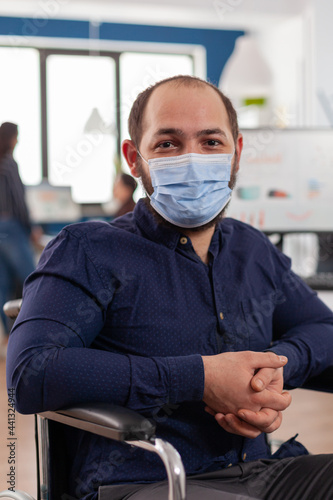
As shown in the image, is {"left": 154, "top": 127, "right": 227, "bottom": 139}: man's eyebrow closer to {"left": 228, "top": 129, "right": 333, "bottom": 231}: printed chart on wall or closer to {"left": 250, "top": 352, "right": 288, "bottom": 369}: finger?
{"left": 250, "top": 352, "right": 288, "bottom": 369}: finger

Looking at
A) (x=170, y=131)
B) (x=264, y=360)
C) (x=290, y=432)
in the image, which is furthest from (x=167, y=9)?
(x=264, y=360)

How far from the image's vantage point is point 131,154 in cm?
131

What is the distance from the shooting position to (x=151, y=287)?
1.09 m

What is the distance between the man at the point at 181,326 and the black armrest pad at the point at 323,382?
2 cm

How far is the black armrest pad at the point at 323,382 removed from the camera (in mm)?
1193

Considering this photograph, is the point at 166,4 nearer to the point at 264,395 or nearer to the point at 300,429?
the point at 300,429

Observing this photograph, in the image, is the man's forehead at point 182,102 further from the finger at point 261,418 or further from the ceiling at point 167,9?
the ceiling at point 167,9

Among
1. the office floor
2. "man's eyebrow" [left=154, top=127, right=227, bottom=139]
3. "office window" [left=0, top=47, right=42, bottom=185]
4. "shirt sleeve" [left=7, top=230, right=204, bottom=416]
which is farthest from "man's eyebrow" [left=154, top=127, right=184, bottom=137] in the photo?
"office window" [left=0, top=47, right=42, bottom=185]

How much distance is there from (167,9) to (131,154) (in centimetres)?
450

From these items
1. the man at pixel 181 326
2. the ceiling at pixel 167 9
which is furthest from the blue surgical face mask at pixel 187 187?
the ceiling at pixel 167 9

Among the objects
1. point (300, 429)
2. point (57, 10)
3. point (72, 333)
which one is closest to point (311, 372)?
point (72, 333)

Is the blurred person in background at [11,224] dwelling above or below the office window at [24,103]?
below

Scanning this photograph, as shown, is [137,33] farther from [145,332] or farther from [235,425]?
[235,425]

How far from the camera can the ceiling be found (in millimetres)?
5191
